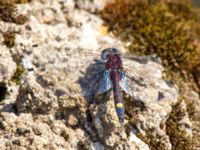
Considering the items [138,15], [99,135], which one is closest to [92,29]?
[138,15]

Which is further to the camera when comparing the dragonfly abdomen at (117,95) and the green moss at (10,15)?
the green moss at (10,15)

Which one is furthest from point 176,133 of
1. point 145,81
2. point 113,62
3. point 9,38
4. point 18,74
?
point 9,38

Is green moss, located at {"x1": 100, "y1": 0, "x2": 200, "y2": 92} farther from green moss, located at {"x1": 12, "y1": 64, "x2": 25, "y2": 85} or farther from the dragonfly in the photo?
green moss, located at {"x1": 12, "y1": 64, "x2": 25, "y2": 85}

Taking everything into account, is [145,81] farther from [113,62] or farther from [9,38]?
[9,38]

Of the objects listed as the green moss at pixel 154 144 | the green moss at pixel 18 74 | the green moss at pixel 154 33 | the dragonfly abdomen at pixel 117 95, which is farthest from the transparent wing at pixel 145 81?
the green moss at pixel 18 74

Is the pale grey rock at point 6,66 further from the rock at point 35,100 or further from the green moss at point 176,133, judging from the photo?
the green moss at point 176,133

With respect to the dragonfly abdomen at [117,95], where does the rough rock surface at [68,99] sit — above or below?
below

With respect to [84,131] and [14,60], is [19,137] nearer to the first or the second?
[84,131]
